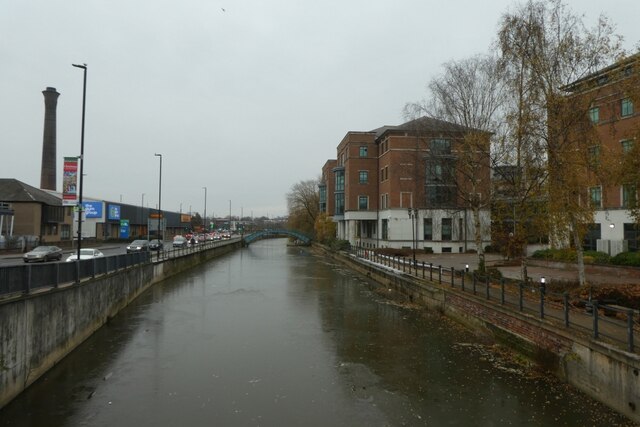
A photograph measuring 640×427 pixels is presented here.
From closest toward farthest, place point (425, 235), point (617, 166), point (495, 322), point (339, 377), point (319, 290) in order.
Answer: point (339, 377) → point (617, 166) → point (495, 322) → point (319, 290) → point (425, 235)

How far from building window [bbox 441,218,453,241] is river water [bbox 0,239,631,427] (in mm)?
30561

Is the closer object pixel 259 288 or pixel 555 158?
pixel 555 158

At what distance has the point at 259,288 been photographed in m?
29.5

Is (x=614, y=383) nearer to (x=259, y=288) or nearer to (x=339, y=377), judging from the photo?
(x=339, y=377)

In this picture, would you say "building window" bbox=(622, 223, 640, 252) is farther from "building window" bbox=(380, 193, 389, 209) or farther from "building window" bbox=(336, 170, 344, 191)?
"building window" bbox=(336, 170, 344, 191)

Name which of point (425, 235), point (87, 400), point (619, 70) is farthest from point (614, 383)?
point (425, 235)

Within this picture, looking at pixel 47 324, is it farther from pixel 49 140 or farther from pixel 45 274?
pixel 49 140

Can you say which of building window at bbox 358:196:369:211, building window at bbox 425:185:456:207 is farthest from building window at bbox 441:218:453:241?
building window at bbox 425:185:456:207

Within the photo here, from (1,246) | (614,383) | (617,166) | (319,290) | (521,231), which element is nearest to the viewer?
(614,383)

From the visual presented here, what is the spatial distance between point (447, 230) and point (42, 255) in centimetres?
3861

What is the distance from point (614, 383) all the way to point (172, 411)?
893cm

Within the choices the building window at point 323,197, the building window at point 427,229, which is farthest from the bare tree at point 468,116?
the building window at point 323,197

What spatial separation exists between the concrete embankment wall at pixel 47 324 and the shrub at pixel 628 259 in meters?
25.9

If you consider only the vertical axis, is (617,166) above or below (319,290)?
above
